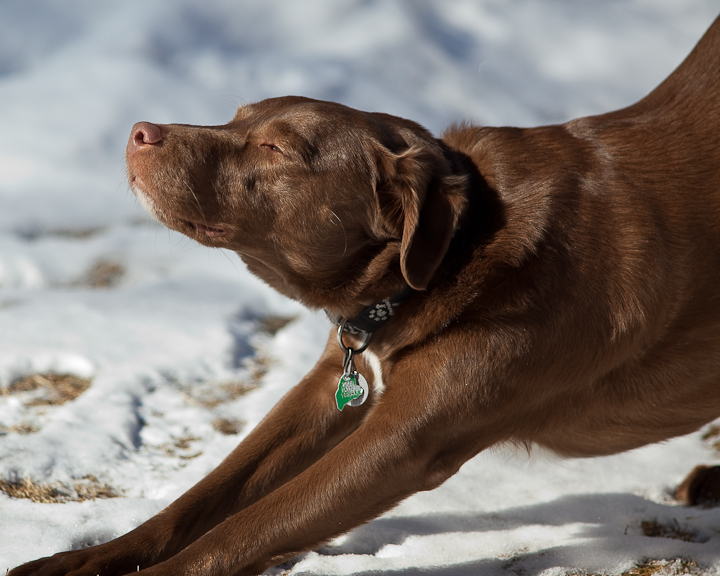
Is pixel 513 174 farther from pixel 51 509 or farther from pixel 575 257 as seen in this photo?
pixel 51 509

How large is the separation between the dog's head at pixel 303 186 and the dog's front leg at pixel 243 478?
1.47 ft

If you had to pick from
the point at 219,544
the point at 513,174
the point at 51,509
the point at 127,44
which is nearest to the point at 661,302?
the point at 513,174

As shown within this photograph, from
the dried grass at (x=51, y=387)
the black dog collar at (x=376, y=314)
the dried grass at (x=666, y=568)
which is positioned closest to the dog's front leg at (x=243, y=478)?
the black dog collar at (x=376, y=314)

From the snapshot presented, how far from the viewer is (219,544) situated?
82.8 inches

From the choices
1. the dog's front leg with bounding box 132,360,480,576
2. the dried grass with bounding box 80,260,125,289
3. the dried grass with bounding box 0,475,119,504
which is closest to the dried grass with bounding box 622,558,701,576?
the dog's front leg with bounding box 132,360,480,576

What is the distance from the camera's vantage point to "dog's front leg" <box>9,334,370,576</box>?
2197 millimetres

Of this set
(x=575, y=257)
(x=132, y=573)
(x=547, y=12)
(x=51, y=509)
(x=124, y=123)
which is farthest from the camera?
(x=547, y=12)

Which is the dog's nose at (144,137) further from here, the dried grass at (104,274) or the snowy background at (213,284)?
the dried grass at (104,274)

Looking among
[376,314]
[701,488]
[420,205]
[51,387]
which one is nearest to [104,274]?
[51,387]

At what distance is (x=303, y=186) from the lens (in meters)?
2.45

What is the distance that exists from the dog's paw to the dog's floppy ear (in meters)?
1.74

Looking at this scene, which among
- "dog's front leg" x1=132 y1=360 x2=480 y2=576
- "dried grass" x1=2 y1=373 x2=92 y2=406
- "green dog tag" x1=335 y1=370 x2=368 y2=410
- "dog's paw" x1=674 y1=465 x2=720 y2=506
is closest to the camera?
"dog's front leg" x1=132 y1=360 x2=480 y2=576

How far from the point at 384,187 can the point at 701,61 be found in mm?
1460

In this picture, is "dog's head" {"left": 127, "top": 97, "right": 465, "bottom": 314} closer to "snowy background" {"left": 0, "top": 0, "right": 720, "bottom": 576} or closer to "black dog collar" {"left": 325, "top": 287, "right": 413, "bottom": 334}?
"black dog collar" {"left": 325, "top": 287, "right": 413, "bottom": 334}
